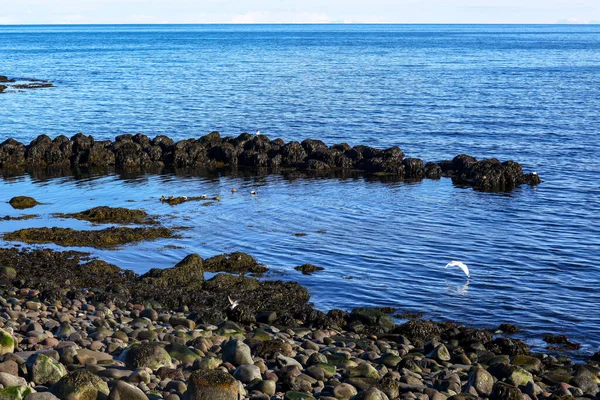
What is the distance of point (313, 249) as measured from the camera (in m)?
20.5

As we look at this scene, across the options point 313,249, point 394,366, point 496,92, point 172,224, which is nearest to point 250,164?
point 172,224

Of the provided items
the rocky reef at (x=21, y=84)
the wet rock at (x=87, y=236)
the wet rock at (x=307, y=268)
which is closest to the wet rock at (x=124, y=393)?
the wet rock at (x=307, y=268)

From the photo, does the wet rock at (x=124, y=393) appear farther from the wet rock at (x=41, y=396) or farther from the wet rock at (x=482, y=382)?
the wet rock at (x=482, y=382)

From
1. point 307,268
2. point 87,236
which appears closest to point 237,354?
point 307,268

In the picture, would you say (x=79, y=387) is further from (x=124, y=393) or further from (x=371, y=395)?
(x=371, y=395)

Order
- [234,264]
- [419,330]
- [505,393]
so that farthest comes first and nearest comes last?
[234,264] → [419,330] → [505,393]

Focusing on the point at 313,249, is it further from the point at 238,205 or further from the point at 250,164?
the point at 250,164

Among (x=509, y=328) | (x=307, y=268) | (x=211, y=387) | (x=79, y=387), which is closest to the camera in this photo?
(x=79, y=387)

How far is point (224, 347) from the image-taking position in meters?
12.2

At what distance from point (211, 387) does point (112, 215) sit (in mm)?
14847

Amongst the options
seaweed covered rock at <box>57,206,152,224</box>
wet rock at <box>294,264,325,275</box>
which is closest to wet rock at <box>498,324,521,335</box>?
wet rock at <box>294,264,325,275</box>

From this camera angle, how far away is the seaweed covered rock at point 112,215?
23047 millimetres

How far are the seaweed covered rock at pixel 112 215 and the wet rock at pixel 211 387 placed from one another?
13.8m

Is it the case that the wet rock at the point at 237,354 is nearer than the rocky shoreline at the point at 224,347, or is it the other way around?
the rocky shoreline at the point at 224,347
